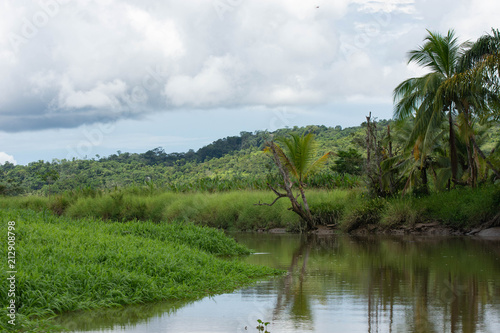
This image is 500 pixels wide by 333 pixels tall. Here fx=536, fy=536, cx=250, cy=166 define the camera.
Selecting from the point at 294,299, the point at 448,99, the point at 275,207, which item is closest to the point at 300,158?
the point at 275,207

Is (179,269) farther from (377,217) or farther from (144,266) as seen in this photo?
(377,217)

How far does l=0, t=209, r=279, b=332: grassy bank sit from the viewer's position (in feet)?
23.9

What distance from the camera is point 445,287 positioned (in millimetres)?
9297

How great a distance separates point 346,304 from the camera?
26.1ft

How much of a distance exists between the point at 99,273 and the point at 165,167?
5624 cm

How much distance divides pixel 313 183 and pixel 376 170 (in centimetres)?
1019

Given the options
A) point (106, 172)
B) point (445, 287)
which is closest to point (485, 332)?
point (445, 287)

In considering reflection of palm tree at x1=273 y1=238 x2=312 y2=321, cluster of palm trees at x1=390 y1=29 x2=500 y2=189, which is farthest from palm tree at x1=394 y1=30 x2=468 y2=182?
reflection of palm tree at x1=273 y1=238 x2=312 y2=321

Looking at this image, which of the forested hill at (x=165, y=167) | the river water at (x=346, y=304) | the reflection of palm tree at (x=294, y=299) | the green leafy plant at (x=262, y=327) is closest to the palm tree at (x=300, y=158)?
the river water at (x=346, y=304)

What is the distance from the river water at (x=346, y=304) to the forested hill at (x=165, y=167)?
3418 cm

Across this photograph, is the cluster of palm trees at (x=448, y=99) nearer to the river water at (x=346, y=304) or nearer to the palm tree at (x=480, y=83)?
the palm tree at (x=480, y=83)

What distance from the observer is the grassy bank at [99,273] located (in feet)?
23.9

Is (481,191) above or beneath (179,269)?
above

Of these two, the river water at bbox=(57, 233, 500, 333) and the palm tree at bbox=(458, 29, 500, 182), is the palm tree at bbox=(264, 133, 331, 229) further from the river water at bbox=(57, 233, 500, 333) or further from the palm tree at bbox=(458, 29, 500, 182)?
the river water at bbox=(57, 233, 500, 333)
